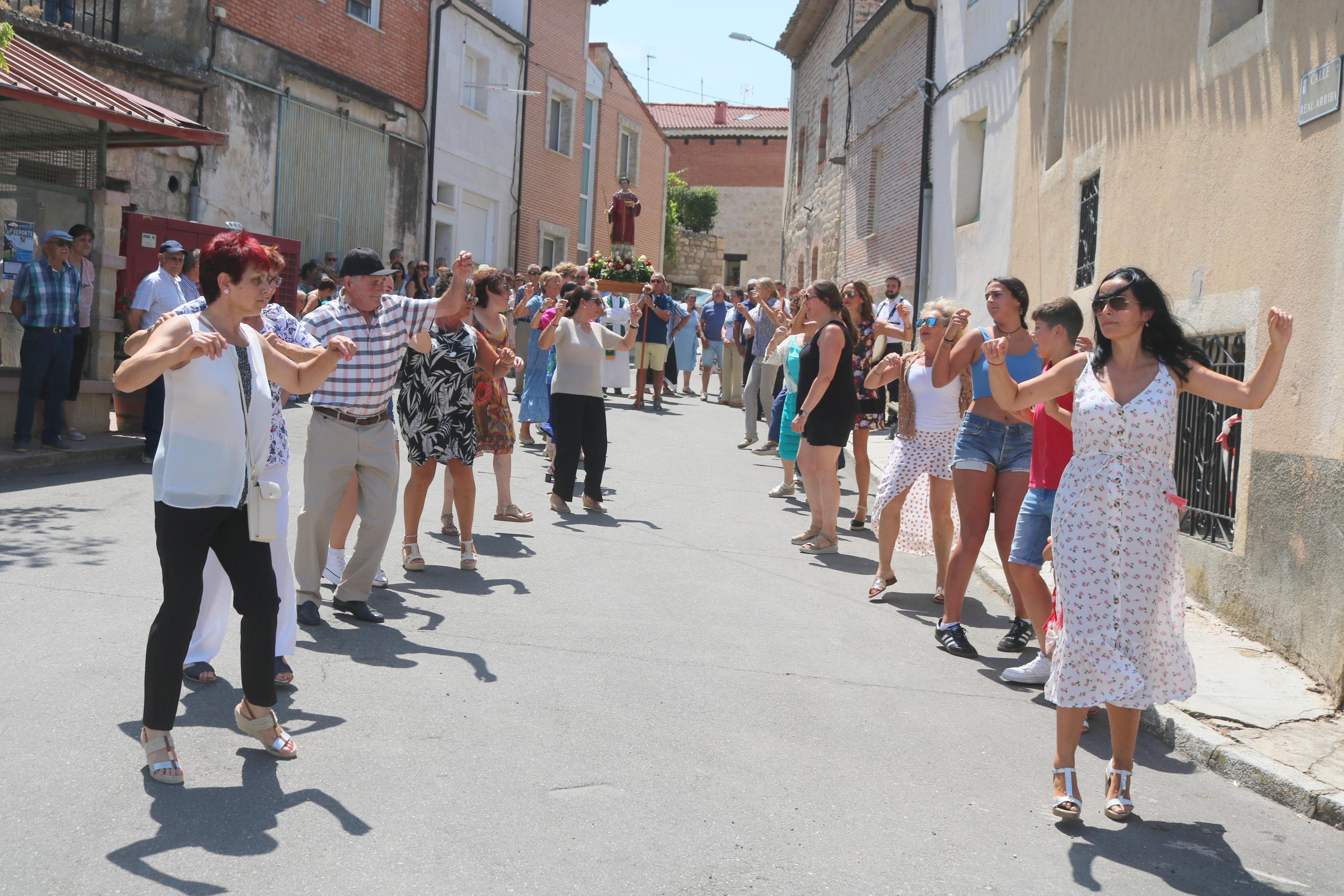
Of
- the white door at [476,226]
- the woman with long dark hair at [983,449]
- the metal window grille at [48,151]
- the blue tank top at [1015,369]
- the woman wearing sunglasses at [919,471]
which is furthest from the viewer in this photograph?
the white door at [476,226]

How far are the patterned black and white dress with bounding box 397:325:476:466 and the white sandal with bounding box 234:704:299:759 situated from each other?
3.38 metres

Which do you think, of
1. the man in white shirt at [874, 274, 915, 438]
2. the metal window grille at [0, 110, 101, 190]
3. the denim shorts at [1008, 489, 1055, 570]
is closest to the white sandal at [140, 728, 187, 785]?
the denim shorts at [1008, 489, 1055, 570]

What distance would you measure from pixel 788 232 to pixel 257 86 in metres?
19.5

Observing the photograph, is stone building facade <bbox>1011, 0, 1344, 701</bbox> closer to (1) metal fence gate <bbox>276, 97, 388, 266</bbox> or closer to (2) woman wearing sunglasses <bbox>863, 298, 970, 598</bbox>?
(2) woman wearing sunglasses <bbox>863, 298, 970, 598</bbox>

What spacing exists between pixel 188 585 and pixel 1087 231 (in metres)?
9.44

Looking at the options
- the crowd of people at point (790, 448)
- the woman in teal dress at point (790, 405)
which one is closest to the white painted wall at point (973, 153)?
the woman in teal dress at point (790, 405)

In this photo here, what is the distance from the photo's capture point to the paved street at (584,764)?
3648 millimetres

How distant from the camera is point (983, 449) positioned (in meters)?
6.33

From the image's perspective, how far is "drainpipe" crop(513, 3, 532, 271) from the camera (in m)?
29.2

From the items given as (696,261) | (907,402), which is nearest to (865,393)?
(907,402)

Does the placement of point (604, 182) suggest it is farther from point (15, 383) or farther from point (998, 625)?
point (998, 625)

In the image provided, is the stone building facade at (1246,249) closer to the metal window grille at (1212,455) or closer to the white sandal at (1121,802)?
the metal window grille at (1212,455)

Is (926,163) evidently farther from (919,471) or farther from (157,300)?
(919,471)

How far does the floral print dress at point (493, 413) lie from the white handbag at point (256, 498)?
4594mm
